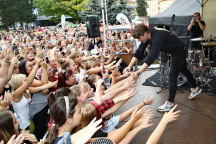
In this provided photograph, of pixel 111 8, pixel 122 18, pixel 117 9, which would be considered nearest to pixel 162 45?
pixel 122 18

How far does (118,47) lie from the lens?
9.15 meters

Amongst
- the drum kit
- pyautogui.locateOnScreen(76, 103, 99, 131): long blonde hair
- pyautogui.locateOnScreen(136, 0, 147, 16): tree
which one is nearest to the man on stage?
the drum kit

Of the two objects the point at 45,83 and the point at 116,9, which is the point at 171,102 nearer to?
the point at 45,83

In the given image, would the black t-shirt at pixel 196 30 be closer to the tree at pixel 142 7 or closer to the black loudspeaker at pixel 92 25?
the black loudspeaker at pixel 92 25

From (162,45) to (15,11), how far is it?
4110cm

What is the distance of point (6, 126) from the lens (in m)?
1.90

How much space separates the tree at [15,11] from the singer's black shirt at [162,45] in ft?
127

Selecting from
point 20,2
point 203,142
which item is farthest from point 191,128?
point 20,2

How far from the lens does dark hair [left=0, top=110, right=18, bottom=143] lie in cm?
185

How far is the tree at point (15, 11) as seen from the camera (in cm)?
3762

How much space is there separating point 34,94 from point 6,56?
28.2 inches

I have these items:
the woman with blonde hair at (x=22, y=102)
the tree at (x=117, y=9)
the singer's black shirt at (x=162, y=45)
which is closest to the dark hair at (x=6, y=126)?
the woman with blonde hair at (x=22, y=102)

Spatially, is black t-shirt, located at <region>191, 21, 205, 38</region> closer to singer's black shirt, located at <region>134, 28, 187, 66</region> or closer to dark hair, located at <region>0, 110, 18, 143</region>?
singer's black shirt, located at <region>134, 28, 187, 66</region>

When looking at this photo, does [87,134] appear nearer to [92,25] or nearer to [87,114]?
[87,114]
